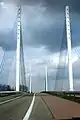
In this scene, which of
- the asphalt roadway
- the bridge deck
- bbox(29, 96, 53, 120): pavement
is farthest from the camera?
the asphalt roadway

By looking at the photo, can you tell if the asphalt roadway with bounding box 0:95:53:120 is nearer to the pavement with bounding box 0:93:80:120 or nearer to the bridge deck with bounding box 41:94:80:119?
the pavement with bounding box 0:93:80:120

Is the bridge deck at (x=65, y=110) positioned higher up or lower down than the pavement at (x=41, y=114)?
higher up

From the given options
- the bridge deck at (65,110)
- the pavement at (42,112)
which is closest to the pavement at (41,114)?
the pavement at (42,112)

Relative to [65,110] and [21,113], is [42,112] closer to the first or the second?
[21,113]

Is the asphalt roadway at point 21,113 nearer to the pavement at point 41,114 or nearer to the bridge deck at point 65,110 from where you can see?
the pavement at point 41,114

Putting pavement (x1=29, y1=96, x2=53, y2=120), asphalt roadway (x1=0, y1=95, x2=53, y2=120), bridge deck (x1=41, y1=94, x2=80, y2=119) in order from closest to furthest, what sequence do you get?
pavement (x1=29, y1=96, x2=53, y2=120) → bridge deck (x1=41, y1=94, x2=80, y2=119) → asphalt roadway (x1=0, y1=95, x2=53, y2=120)

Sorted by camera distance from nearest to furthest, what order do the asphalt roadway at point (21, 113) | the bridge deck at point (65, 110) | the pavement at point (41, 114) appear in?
the pavement at point (41, 114) < the bridge deck at point (65, 110) < the asphalt roadway at point (21, 113)

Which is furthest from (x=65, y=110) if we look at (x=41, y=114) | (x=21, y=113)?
(x=21, y=113)

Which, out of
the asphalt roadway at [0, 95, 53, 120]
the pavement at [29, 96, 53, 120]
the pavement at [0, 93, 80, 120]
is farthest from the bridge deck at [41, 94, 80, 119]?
the asphalt roadway at [0, 95, 53, 120]

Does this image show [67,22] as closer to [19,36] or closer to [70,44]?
[70,44]

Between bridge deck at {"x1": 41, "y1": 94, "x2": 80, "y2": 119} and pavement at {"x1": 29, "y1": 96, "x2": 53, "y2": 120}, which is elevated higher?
bridge deck at {"x1": 41, "y1": 94, "x2": 80, "y2": 119}

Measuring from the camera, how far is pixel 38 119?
1502 centimetres

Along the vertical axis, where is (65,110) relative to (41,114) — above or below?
above

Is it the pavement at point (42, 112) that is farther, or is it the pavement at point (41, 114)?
the pavement at point (42, 112)
